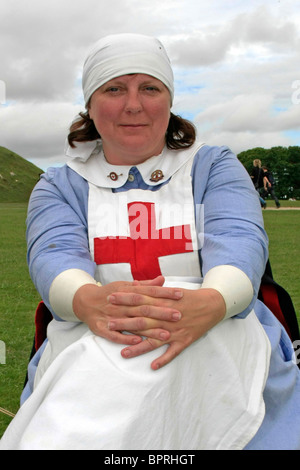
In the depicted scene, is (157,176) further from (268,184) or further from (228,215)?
(268,184)

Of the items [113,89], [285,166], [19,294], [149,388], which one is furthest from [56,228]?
[285,166]

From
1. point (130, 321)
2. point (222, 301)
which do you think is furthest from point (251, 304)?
point (130, 321)

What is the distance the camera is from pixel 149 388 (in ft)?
4.46

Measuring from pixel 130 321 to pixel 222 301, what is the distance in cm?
28

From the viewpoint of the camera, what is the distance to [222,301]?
159cm

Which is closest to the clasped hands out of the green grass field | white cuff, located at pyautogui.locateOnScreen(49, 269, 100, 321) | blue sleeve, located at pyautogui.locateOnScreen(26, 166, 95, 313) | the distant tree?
white cuff, located at pyautogui.locateOnScreen(49, 269, 100, 321)

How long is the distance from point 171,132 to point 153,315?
93 cm

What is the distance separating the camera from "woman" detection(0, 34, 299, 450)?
1367 millimetres

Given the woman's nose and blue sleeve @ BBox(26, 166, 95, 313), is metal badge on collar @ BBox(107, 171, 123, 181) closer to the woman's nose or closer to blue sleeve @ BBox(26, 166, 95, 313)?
blue sleeve @ BBox(26, 166, 95, 313)
